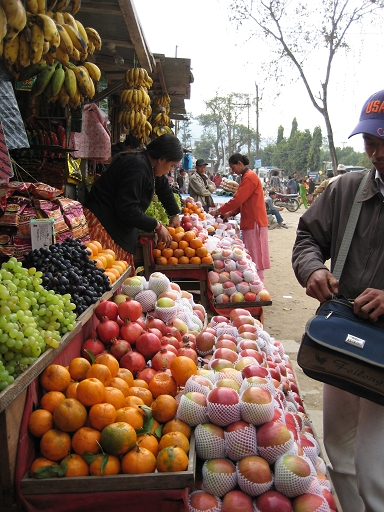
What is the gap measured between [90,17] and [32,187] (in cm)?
218

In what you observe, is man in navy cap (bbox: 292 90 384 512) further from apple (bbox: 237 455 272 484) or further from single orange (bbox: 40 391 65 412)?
single orange (bbox: 40 391 65 412)

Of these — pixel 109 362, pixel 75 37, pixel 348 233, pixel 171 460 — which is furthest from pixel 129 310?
pixel 75 37

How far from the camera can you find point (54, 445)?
1.67m

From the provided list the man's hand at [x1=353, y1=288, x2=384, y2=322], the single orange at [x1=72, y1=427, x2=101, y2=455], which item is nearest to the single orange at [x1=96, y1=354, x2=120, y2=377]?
the single orange at [x1=72, y1=427, x2=101, y2=455]

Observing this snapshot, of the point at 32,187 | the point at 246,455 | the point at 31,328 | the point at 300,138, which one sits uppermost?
the point at 300,138

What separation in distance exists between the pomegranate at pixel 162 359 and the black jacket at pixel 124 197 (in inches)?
67.5

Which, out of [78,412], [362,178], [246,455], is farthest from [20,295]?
[362,178]

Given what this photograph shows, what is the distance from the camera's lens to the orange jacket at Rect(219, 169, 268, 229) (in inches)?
272

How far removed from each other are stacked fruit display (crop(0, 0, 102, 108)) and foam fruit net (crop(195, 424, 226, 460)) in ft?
6.71

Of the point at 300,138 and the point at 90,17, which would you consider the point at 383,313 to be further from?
the point at 300,138

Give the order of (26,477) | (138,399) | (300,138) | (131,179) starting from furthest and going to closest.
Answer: (300,138), (131,179), (138,399), (26,477)

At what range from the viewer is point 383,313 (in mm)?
1816

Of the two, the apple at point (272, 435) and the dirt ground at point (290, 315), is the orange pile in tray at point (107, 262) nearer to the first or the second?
the apple at point (272, 435)

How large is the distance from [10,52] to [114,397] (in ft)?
6.49
